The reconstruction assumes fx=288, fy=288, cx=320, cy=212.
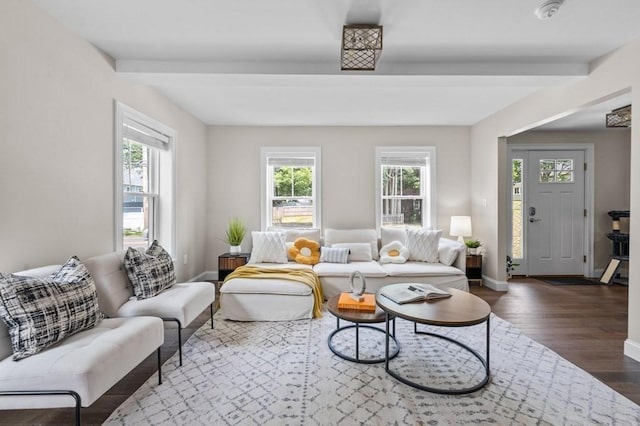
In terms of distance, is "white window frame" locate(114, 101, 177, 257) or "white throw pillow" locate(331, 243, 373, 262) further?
"white throw pillow" locate(331, 243, 373, 262)

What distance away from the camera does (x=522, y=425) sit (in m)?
1.57

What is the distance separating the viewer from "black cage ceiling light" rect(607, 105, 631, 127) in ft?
11.1

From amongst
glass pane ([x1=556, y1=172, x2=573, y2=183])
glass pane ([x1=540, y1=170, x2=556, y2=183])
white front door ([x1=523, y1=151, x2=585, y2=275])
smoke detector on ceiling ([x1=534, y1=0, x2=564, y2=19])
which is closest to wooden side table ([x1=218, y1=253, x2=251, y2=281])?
smoke detector on ceiling ([x1=534, y1=0, x2=564, y2=19])

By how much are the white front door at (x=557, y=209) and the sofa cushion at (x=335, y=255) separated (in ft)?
10.6

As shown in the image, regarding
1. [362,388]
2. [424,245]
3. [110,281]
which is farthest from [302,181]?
[362,388]

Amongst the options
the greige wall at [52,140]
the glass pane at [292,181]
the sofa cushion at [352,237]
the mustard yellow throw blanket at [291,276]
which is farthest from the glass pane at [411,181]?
the greige wall at [52,140]

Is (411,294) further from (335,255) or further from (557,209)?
(557,209)

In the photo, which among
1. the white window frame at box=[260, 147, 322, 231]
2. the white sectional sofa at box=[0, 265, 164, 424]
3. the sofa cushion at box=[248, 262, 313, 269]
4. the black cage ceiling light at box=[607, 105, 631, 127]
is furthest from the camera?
the white window frame at box=[260, 147, 322, 231]

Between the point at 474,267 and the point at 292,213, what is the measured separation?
9.43ft

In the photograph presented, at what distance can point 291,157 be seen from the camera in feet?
15.3

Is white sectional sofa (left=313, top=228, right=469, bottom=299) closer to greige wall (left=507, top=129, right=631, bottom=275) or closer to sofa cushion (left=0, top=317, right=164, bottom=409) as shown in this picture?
sofa cushion (left=0, top=317, right=164, bottom=409)

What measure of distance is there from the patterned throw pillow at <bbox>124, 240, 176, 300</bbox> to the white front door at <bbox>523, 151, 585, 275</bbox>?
17.5 feet

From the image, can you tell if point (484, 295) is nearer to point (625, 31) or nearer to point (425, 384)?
point (425, 384)

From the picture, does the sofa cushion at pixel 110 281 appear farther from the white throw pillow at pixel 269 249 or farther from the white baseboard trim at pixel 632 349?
the white baseboard trim at pixel 632 349
